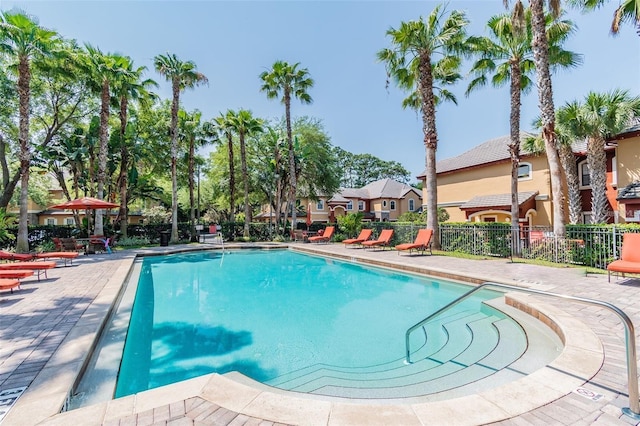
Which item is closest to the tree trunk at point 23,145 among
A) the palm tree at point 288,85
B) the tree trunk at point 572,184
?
the palm tree at point 288,85

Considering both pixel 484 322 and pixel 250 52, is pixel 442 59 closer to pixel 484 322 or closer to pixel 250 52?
pixel 250 52

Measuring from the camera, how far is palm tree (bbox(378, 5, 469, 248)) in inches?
543

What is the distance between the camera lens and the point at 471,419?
2.50m

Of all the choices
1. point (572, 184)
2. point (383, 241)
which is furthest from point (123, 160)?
point (572, 184)

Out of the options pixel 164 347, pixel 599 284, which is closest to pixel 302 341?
pixel 164 347

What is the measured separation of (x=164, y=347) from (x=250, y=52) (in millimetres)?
18426

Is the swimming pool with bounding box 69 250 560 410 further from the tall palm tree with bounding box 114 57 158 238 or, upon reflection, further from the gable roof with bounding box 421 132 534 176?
the gable roof with bounding box 421 132 534 176

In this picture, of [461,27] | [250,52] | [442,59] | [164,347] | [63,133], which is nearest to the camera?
[164,347]

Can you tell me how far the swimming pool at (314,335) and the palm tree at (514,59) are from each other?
7689 mm

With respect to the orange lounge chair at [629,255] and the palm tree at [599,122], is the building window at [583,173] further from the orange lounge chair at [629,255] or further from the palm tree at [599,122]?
the orange lounge chair at [629,255]

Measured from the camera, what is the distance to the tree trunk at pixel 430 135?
14.6m

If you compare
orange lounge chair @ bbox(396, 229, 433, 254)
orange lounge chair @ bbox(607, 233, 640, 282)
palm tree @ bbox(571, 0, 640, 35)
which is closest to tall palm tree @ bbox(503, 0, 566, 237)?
palm tree @ bbox(571, 0, 640, 35)

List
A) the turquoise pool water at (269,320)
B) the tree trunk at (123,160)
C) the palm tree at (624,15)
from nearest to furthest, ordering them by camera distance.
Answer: the turquoise pool water at (269,320), the palm tree at (624,15), the tree trunk at (123,160)

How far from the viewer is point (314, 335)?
229 inches
